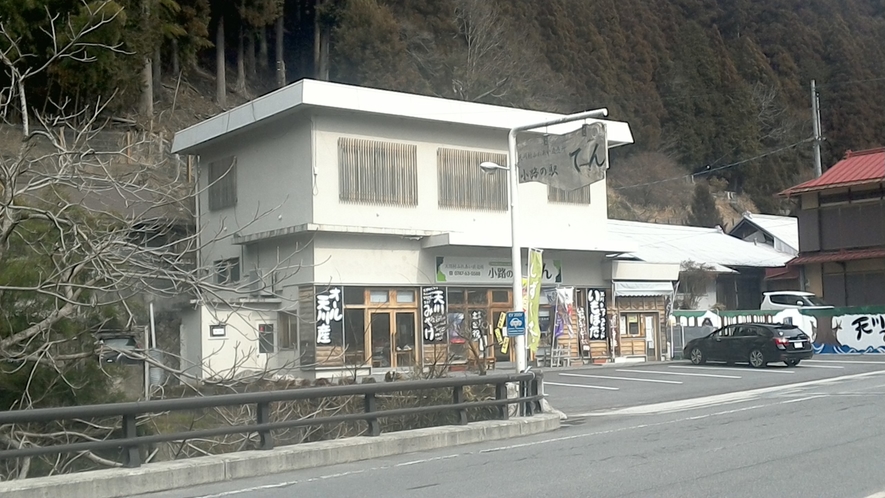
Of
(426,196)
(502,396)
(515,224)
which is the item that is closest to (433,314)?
(426,196)

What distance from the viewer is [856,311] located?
122ft

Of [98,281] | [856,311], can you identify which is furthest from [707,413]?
[856,311]

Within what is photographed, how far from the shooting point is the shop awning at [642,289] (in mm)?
35562

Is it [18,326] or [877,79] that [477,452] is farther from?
[877,79]

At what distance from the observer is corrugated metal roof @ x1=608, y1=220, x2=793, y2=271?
162 ft

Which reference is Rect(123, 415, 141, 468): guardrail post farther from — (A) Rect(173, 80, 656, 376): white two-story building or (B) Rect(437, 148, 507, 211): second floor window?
(B) Rect(437, 148, 507, 211): second floor window

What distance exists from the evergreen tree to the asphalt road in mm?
49550

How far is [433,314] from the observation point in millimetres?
30734

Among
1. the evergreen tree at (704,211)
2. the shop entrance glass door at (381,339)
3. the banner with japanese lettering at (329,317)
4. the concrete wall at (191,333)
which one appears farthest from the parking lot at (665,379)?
the evergreen tree at (704,211)

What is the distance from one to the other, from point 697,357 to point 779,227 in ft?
99.1

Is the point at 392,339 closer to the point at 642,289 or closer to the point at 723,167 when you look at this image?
the point at 642,289

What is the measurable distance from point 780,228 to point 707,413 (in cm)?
4493

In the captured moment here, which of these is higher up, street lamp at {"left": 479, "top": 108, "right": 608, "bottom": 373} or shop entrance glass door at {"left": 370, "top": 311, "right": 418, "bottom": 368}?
street lamp at {"left": 479, "top": 108, "right": 608, "bottom": 373}

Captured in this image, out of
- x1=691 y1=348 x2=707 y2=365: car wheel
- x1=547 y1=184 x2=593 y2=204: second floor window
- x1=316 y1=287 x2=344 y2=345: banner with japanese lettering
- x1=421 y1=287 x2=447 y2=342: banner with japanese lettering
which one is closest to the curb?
x1=316 y1=287 x2=344 y2=345: banner with japanese lettering
